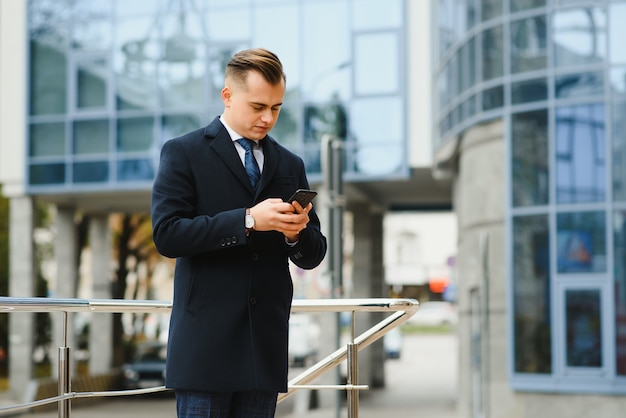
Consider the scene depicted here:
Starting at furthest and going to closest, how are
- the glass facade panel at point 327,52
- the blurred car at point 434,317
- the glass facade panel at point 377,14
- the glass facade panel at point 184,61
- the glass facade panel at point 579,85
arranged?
the blurred car at point 434,317 → the glass facade panel at point 184,61 → the glass facade panel at point 327,52 → the glass facade panel at point 377,14 → the glass facade panel at point 579,85

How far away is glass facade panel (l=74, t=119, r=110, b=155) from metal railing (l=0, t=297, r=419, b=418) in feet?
73.7

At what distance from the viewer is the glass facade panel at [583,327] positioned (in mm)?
17609

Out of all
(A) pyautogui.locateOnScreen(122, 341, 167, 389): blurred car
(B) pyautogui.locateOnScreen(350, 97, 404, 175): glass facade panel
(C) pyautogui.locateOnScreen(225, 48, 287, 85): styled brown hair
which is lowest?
(A) pyautogui.locateOnScreen(122, 341, 167, 389): blurred car

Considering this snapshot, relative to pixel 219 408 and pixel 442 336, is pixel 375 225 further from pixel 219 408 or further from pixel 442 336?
pixel 442 336

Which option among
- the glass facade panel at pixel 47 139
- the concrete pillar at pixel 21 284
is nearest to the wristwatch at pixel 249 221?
the glass facade panel at pixel 47 139

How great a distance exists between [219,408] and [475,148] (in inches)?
688

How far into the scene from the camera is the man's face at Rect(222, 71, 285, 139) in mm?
3357

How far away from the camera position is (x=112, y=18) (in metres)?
26.6

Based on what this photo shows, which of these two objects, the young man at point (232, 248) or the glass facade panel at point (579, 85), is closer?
the young man at point (232, 248)

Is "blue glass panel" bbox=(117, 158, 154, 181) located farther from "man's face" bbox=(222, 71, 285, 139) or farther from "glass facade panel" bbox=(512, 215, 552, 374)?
"man's face" bbox=(222, 71, 285, 139)

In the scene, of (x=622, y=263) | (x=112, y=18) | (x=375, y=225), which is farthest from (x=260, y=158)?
(x=375, y=225)

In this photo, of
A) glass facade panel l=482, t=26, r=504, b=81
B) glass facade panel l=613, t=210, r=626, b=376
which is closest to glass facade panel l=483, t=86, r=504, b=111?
glass facade panel l=482, t=26, r=504, b=81

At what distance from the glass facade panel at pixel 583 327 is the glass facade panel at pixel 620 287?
0.29 m

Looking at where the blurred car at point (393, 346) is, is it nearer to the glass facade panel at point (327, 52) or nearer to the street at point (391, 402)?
the street at point (391, 402)
